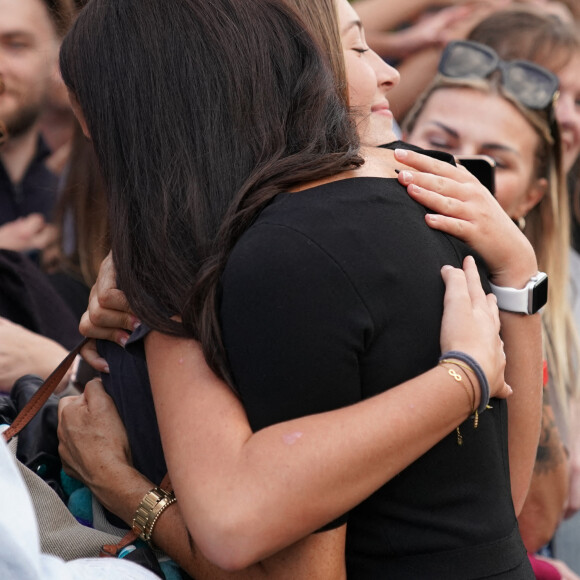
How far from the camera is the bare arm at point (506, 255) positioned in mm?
1541

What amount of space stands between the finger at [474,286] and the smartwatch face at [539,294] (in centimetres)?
20

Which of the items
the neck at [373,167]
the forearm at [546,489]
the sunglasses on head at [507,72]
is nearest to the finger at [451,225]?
the neck at [373,167]

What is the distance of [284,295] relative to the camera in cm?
130

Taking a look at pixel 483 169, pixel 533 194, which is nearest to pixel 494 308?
pixel 483 169

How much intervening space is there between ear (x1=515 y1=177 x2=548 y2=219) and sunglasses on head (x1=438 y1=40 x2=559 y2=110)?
30cm

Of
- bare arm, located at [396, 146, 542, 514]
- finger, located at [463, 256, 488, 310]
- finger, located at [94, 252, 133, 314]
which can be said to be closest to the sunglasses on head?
bare arm, located at [396, 146, 542, 514]

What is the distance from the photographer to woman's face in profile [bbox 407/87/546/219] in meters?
3.35

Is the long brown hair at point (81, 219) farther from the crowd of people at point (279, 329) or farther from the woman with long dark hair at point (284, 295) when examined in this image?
the woman with long dark hair at point (284, 295)

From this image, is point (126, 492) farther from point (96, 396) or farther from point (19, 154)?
point (19, 154)

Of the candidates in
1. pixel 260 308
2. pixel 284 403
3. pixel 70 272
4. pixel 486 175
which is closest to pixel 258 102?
pixel 260 308

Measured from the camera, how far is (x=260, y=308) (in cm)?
131

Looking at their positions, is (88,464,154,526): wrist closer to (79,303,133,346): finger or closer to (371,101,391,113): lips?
(79,303,133,346): finger

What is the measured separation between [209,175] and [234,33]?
25 centimetres

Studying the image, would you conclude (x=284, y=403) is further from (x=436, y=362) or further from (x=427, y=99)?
(x=427, y=99)
